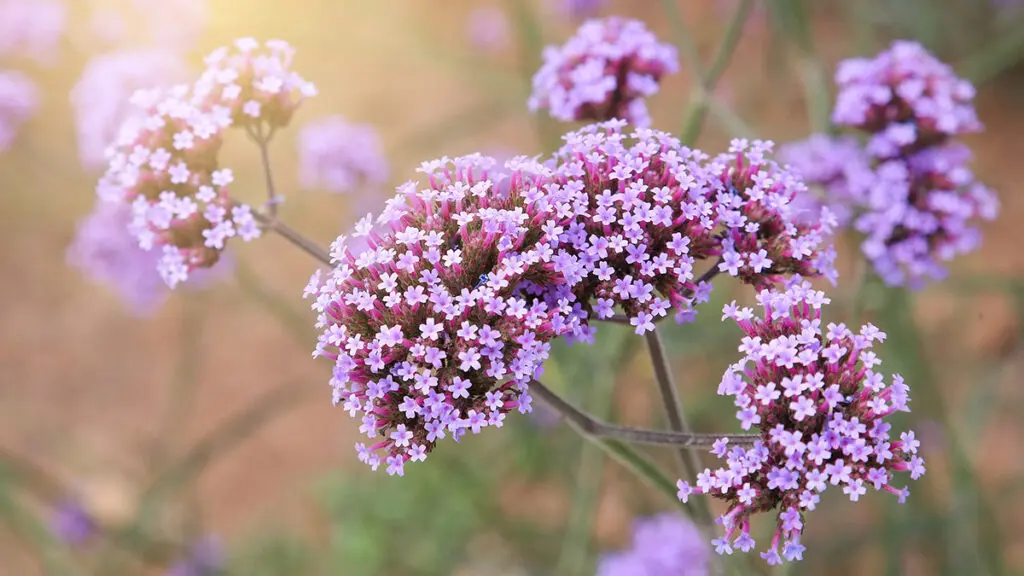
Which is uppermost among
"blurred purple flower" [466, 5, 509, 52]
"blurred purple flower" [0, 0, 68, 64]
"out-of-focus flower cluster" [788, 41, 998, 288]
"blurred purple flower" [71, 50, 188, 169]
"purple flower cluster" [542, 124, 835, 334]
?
"blurred purple flower" [466, 5, 509, 52]

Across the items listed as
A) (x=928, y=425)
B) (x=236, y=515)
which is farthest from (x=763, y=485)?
(x=236, y=515)

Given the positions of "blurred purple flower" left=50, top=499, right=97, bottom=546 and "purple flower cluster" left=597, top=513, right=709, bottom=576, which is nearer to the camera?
"purple flower cluster" left=597, top=513, right=709, bottom=576

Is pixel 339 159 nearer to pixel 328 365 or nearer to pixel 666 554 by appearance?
pixel 328 365

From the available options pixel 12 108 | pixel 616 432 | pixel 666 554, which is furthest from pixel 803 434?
pixel 12 108

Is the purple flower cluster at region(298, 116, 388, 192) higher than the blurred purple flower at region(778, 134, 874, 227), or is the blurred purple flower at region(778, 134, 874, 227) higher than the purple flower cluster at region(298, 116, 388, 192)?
the purple flower cluster at region(298, 116, 388, 192)

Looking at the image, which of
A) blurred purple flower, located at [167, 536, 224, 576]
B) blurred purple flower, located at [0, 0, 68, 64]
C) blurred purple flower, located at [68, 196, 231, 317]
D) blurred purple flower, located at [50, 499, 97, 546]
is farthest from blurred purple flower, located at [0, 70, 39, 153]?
blurred purple flower, located at [167, 536, 224, 576]

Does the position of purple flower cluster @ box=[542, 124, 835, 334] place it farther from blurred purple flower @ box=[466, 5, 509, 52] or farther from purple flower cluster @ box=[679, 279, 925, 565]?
blurred purple flower @ box=[466, 5, 509, 52]

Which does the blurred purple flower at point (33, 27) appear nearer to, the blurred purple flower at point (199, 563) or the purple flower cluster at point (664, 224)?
the blurred purple flower at point (199, 563)
